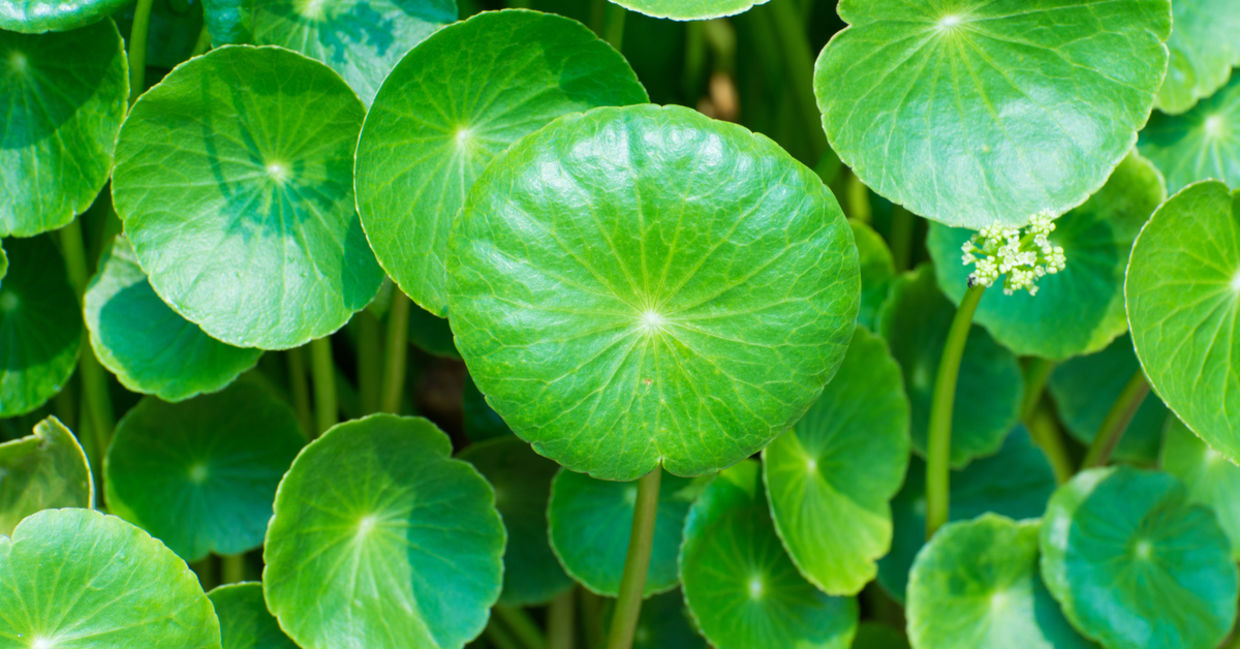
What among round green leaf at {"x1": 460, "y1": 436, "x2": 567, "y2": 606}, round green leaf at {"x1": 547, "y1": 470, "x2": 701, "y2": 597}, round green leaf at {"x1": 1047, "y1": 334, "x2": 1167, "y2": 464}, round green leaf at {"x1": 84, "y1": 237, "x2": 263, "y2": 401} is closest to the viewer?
round green leaf at {"x1": 84, "y1": 237, "x2": 263, "y2": 401}

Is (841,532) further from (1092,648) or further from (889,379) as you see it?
(1092,648)

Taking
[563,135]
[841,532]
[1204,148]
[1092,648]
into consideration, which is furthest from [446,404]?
[1204,148]

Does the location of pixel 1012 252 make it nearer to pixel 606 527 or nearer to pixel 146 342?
pixel 606 527

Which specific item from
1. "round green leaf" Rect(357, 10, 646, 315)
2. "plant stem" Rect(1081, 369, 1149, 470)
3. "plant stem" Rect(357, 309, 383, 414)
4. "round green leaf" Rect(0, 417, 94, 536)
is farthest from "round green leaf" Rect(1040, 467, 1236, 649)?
"round green leaf" Rect(0, 417, 94, 536)

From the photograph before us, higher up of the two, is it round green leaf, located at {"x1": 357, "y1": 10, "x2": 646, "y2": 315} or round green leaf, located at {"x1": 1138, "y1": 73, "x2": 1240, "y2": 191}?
round green leaf, located at {"x1": 357, "y1": 10, "x2": 646, "y2": 315}

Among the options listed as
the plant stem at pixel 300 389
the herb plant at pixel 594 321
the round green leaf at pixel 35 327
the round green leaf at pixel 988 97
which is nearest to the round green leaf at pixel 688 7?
the herb plant at pixel 594 321

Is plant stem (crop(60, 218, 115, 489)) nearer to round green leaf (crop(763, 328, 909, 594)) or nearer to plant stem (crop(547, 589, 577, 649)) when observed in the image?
plant stem (crop(547, 589, 577, 649))

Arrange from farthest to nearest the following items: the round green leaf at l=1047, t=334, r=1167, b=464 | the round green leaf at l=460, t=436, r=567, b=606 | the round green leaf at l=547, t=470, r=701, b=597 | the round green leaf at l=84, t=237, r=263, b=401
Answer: the round green leaf at l=1047, t=334, r=1167, b=464 → the round green leaf at l=460, t=436, r=567, b=606 → the round green leaf at l=547, t=470, r=701, b=597 → the round green leaf at l=84, t=237, r=263, b=401

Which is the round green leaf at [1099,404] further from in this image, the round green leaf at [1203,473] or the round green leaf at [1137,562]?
the round green leaf at [1137,562]
